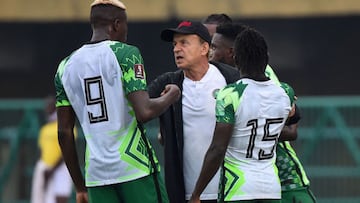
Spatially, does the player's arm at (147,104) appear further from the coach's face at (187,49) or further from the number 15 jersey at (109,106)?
the coach's face at (187,49)

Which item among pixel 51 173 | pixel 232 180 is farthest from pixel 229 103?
pixel 51 173

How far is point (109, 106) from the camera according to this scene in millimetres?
6488

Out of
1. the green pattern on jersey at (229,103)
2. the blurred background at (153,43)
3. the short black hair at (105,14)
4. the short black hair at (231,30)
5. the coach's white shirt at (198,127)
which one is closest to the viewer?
the green pattern on jersey at (229,103)

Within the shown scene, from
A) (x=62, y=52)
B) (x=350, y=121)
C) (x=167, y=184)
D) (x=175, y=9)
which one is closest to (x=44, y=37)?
(x=62, y=52)

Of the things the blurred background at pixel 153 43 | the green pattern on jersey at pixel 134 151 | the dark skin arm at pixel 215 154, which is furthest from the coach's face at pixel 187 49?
the blurred background at pixel 153 43

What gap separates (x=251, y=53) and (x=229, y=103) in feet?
1.12

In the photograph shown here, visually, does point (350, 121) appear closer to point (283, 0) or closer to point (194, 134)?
point (283, 0)

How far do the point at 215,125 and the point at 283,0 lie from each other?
26.2 feet

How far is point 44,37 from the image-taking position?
14.4m

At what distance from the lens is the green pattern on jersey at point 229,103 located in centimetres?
633

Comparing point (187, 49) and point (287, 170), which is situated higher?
point (187, 49)

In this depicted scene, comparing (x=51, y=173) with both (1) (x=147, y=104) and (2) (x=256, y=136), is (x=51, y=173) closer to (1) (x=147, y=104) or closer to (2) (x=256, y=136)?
(1) (x=147, y=104)

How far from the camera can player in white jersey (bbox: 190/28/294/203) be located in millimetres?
6348

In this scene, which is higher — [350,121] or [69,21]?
[69,21]
